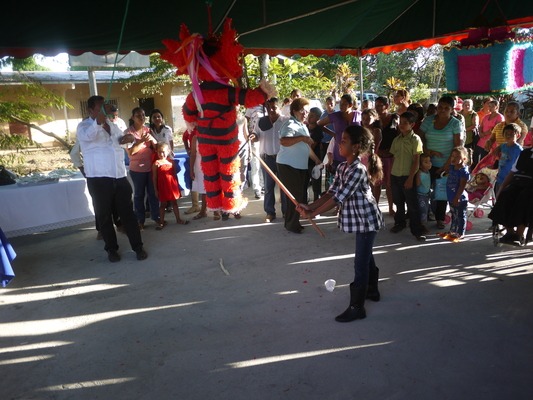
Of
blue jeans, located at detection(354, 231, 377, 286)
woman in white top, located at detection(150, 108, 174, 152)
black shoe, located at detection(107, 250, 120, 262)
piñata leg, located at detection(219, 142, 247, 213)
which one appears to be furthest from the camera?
woman in white top, located at detection(150, 108, 174, 152)

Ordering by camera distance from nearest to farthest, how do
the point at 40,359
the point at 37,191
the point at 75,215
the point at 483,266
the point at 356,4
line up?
the point at 40,359 → the point at 483,266 → the point at 356,4 → the point at 37,191 → the point at 75,215

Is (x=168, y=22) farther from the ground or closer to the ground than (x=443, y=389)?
farther from the ground

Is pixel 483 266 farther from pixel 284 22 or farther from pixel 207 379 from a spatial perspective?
pixel 284 22

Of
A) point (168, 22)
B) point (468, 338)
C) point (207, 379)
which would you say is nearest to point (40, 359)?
point (207, 379)

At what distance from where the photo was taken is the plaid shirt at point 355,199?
2668 millimetres

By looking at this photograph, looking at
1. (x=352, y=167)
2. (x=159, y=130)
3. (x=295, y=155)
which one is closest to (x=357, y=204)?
(x=352, y=167)

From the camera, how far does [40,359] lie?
2.60 meters

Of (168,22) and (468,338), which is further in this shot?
(168,22)

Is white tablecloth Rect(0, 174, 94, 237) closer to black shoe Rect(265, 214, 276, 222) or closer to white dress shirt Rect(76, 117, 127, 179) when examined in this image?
white dress shirt Rect(76, 117, 127, 179)

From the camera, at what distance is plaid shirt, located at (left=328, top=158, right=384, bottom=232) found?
2668 millimetres

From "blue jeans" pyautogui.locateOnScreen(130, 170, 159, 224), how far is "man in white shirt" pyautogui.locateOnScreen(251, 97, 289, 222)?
131cm

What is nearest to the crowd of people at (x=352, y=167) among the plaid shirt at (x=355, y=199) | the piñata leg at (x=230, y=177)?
the plaid shirt at (x=355, y=199)

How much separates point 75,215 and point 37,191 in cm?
50

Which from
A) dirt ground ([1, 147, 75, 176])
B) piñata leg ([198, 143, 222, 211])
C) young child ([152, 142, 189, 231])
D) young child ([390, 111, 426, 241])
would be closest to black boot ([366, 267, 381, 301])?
piñata leg ([198, 143, 222, 211])
